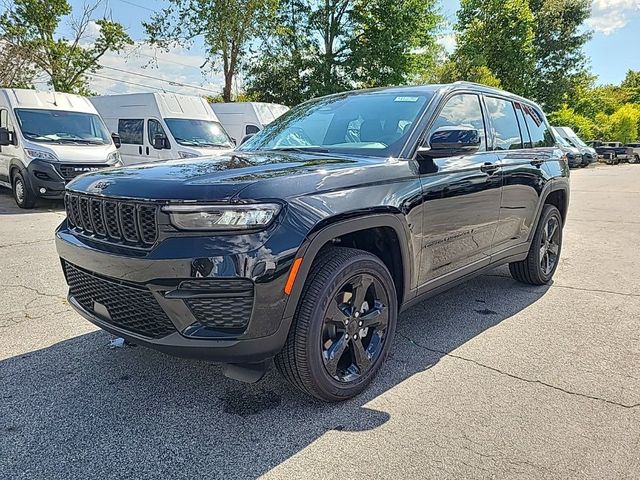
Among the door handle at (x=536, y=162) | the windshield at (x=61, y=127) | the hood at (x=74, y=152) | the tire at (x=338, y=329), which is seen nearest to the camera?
the tire at (x=338, y=329)

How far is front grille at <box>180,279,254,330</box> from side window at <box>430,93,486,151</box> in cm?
177

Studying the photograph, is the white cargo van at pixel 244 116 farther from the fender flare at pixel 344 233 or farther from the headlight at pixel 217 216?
the headlight at pixel 217 216

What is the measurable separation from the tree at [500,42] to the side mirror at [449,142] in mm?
30663

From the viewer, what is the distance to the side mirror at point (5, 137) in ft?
32.1

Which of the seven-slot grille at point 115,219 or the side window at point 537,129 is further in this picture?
the side window at point 537,129

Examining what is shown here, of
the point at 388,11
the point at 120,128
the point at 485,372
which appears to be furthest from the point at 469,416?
the point at 388,11

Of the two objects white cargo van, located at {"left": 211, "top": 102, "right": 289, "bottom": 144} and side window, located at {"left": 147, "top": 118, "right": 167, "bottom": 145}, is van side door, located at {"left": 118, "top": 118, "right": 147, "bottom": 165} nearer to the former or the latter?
side window, located at {"left": 147, "top": 118, "right": 167, "bottom": 145}

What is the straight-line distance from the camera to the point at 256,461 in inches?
89.6

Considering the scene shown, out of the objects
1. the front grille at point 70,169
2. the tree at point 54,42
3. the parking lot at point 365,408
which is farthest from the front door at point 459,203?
the tree at point 54,42

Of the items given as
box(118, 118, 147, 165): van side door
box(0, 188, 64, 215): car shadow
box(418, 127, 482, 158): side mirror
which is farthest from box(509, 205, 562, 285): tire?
box(118, 118, 147, 165): van side door

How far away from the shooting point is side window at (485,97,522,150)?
416 centimetres

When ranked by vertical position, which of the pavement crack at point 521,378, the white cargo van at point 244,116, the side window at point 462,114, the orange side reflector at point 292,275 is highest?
the white cargo van at point 244,116

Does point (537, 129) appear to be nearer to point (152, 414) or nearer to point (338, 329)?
point (338, 329)

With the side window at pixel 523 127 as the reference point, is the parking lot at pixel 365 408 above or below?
below
